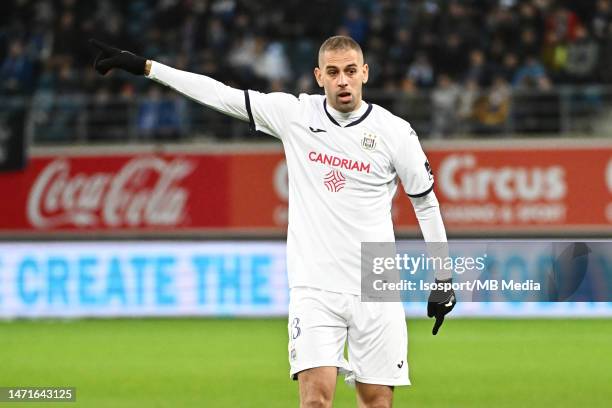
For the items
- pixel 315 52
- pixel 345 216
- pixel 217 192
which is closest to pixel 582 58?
pixel 315 52

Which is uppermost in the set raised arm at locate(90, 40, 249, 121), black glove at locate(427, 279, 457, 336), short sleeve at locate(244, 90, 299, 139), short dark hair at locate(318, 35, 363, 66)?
short dark hair at locate(318, 35, 363, 66)

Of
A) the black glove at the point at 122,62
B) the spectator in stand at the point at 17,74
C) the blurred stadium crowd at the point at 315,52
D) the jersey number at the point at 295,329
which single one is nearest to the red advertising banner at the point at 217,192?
the blurred stadium crowd at the point at 315,52

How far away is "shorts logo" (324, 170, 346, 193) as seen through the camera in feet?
21.2

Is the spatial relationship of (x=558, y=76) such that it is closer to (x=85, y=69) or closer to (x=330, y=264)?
(x=85, y=69)

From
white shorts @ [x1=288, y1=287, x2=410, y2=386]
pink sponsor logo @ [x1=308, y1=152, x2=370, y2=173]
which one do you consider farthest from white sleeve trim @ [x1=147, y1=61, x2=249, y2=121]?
white shorts @ [x1=288, y1=287, x2=410, y2=386]

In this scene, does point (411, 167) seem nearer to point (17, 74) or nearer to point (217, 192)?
point (217, 192)

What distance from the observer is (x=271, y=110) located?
6.65 meters

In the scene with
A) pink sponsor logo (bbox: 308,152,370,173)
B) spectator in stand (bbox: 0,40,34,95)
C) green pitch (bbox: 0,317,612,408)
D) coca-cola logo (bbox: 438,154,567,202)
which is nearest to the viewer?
pink sponsor logo (bbox: 308,152,370,173)

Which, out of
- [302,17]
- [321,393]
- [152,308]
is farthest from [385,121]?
[302,17]

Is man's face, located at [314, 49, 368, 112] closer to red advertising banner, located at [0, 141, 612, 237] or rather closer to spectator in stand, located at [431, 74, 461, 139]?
spectator in stand, located at [431, 74, 461, 139]

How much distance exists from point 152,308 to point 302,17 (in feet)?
19.5

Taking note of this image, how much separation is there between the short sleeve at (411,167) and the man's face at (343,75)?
1.07ft

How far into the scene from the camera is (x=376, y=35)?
65.1 feet

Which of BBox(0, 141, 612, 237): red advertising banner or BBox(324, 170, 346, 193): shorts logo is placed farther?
BBox(0, 141, 612, 237): red advertising banner
